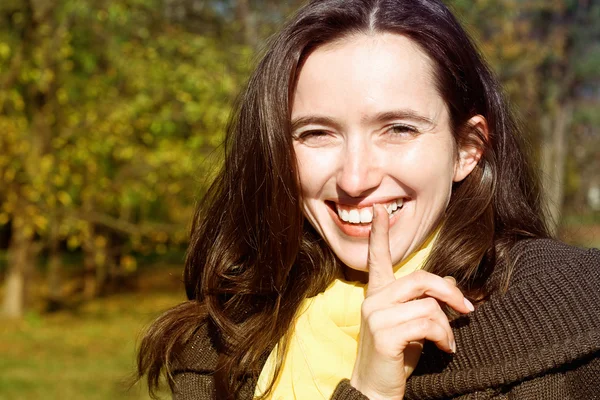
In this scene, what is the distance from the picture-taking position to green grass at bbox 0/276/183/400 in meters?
8.03

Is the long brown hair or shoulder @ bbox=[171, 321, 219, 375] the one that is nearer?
the long brown hair

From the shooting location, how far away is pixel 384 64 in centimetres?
167

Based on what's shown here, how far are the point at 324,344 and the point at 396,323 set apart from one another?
12.2 inches

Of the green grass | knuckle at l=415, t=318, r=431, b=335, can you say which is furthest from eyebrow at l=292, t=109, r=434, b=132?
the green grass

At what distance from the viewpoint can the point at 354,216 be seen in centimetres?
174

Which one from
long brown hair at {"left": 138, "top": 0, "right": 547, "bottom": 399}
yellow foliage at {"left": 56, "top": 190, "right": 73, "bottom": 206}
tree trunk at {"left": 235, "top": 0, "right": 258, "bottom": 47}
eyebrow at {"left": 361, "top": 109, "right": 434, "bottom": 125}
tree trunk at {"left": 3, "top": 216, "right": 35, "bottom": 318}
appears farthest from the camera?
tree trunk at {"left": 3, "top": 216, "right": 35, "bottom": 318}

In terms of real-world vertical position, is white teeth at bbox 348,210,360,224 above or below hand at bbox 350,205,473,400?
above

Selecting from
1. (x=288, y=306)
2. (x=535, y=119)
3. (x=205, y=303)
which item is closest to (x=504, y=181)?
(x=288, y=306)

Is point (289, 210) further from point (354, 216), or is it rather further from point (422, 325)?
point (422, 325)

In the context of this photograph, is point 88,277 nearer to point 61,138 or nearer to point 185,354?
point 61,138

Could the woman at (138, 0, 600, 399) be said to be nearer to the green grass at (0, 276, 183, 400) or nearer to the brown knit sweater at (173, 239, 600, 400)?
the brown knit sweater at (173, 239, 600, 400)

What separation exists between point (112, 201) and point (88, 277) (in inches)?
213

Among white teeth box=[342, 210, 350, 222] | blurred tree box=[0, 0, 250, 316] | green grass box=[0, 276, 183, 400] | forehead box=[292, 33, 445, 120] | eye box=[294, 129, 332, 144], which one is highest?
forehead box=[292, 33, 445, 120]

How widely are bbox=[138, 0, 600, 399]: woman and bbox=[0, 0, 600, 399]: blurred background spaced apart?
4938mm
